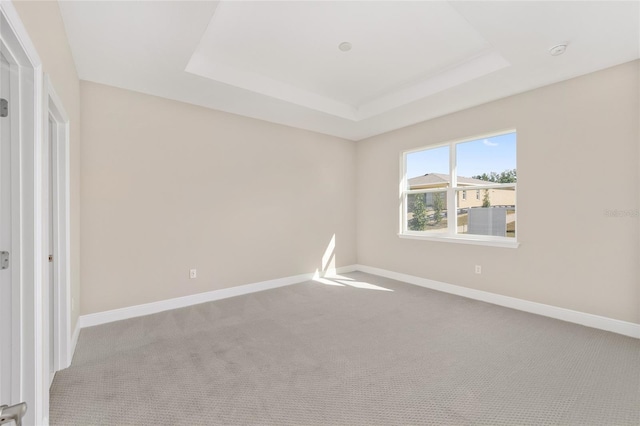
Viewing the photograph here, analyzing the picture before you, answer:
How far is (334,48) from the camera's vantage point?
2.97 meters

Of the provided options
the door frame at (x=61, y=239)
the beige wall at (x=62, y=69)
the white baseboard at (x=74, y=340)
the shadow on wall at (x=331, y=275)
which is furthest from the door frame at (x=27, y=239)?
the shadow on wall at (x=331, y=275)

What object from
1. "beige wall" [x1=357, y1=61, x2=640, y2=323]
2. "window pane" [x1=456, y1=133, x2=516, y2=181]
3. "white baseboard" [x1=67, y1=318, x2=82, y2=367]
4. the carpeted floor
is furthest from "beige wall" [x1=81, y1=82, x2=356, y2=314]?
"beige wall" [x1=357, y1=61, x2=640, y2=323]

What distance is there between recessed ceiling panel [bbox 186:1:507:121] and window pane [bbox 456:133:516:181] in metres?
1.06

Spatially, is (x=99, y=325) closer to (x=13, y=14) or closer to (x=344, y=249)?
(x=13, y=14)

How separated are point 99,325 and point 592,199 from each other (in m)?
5.33

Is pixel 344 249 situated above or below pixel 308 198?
below

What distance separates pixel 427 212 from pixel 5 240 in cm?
462

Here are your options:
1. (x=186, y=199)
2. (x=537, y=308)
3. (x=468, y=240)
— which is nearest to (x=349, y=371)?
(x=537, y=308)

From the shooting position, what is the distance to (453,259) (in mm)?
4164

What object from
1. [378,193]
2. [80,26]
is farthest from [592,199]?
[80,26]

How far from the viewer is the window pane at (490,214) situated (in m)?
3.67

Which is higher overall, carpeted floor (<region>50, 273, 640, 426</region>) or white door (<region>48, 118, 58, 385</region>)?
white door (<region>48, 118, 58, 385</region>)

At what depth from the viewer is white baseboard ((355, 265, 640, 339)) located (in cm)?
281

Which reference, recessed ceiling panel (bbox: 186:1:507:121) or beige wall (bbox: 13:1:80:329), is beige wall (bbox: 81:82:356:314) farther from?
recessed ceiling panel (bbox: 186:1:507:121)
